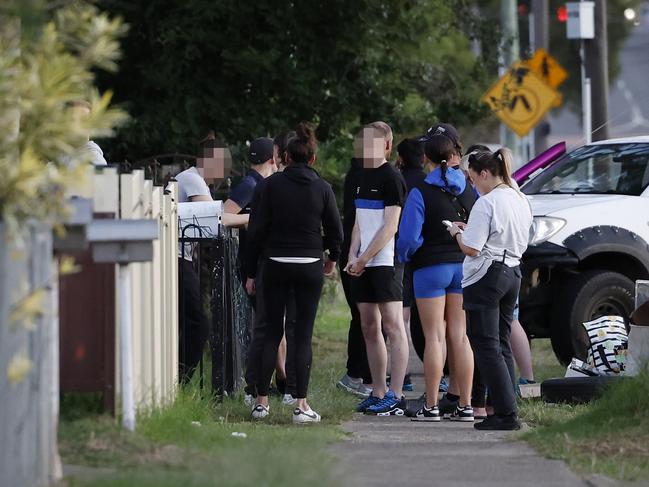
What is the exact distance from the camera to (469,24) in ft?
57.4

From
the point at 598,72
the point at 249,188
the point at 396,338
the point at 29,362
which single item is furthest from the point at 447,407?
the point at 598,72

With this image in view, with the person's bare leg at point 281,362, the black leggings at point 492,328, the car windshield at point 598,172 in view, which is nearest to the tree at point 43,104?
the black leggings at point 492,328

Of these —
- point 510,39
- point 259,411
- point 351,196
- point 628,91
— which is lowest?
point 259,411

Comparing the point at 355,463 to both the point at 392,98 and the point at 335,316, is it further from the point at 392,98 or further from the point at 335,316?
the point at 335,316

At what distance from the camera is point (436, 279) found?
371 inches

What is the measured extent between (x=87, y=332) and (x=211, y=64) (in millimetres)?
7458

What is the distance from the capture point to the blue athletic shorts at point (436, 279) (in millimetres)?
9430

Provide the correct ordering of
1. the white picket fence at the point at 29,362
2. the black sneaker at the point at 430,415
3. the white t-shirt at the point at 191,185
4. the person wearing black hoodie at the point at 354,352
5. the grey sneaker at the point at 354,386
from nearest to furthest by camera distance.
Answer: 1. the white picket fence at the point at 29,362
2. the black sneaker at the point at 430,415
3. the person wearing black hoodie at the point at 354,352
4. the white t-shirt at the point at 191,185
5. the grey sneaker at the point at 354,386

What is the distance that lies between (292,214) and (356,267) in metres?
0.92

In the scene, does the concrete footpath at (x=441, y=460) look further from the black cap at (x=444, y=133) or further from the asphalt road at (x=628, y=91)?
the asphalt road at (x=628, y=91)

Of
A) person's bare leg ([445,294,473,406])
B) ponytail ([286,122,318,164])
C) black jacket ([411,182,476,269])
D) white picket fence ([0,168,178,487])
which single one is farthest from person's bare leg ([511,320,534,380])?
white picket fence ([0,168,178,487])

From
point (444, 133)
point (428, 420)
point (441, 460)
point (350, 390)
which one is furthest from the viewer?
point (350, 390)

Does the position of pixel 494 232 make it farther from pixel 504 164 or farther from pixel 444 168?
pixel 444 168

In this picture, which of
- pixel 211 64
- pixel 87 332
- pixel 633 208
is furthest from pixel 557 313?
pixel 87 332
